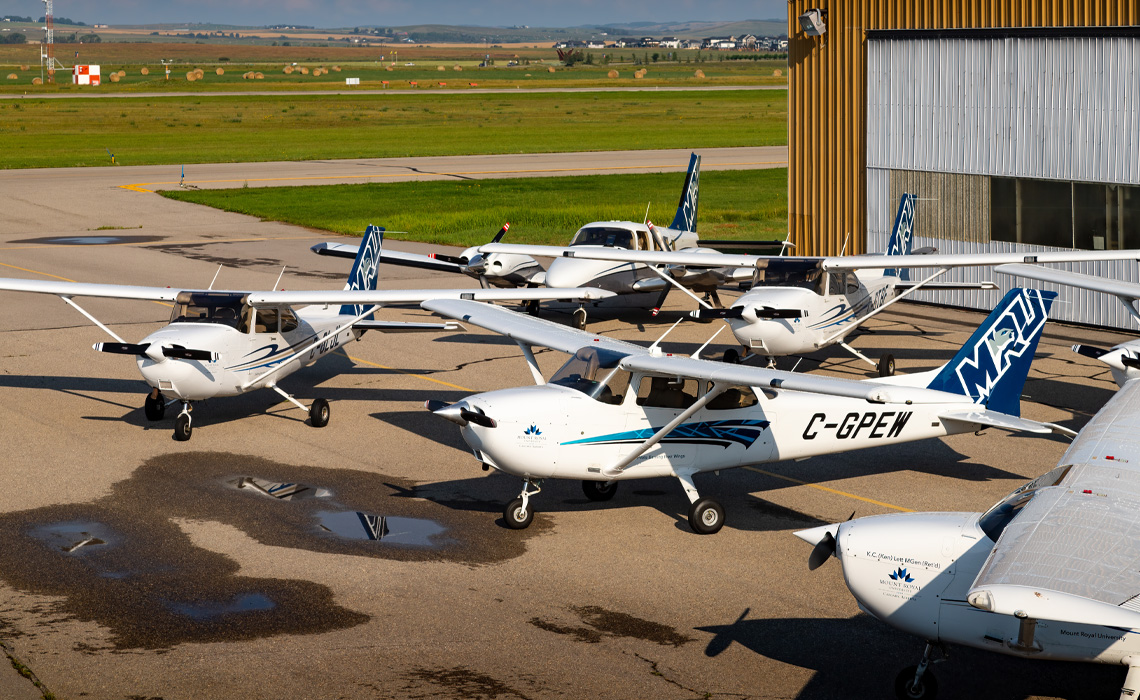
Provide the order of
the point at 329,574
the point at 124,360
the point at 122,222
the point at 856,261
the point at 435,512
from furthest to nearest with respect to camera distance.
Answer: the point at 122,222, the point at 124,360, the point at 856,261, the point at 435,512, the point at 329,574

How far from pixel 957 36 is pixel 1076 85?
118 inches

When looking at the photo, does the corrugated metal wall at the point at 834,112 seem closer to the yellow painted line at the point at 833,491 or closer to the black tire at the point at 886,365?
the black tire at the point at 886,365

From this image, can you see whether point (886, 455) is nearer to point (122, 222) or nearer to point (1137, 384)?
point (1137, 384)

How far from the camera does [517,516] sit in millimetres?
12227

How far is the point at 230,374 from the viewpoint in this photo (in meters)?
15.6

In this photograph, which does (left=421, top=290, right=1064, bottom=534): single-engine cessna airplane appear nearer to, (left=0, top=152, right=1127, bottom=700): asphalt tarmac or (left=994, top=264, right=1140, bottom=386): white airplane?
(left=0, top=152, right=1127, bottom=700): asphalt tarmac

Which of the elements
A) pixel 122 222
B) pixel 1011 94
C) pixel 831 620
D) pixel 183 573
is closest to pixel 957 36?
pixel 1011 94

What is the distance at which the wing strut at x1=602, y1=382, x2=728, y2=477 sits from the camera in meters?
11.7

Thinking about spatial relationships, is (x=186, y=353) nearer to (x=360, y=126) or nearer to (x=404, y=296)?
(x=404, y=296)

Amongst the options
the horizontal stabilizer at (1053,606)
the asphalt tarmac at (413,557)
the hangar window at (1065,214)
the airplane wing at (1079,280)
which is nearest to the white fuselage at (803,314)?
the asphalt tarmac at (413,557)

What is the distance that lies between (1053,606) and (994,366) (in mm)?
7331

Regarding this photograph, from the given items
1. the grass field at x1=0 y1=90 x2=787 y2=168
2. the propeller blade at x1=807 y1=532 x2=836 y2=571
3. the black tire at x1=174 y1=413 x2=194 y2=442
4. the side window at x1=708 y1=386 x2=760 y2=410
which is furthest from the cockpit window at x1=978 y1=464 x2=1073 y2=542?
the grass field at x1=0 y1=90 x2=787 y2=168

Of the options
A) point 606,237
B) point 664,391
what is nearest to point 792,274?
point 606,237

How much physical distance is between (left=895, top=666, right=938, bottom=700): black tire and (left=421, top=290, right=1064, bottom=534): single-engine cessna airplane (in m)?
3.40
